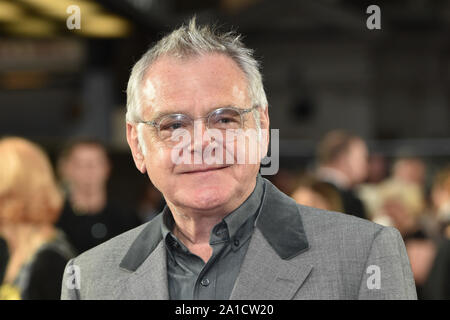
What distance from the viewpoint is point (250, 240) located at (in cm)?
122

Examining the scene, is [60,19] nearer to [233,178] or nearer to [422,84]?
[233,178]

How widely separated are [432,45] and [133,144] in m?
15.3

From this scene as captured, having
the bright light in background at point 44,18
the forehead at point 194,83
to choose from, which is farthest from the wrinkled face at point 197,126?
the bright light in background at point 44,18

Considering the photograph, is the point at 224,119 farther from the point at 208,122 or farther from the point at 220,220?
the point at 220,220

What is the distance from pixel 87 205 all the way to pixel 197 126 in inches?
66.0

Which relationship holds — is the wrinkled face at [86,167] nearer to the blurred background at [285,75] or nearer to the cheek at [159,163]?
the blurred background at [285,75]

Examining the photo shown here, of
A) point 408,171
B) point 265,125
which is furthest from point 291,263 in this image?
point 408,171

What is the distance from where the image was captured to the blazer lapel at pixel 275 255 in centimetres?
115

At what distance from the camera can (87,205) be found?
271 cm

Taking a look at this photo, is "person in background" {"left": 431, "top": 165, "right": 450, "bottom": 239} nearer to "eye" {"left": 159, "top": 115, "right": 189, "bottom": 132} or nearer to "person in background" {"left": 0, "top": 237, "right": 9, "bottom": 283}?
"person in background" {"left": 0, "top": 237, "right": 9, "bottom": 283}

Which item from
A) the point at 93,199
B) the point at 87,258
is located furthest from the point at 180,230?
the point at 93,199

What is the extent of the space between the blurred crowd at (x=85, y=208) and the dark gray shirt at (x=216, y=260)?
0.42m

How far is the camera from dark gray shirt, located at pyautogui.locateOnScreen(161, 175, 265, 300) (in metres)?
1.19

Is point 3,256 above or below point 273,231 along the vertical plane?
below
